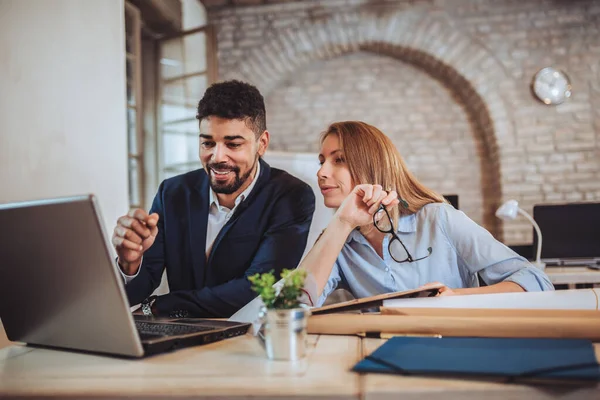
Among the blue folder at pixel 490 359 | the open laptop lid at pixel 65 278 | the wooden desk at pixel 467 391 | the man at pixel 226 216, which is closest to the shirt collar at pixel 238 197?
the man at pixel 226 216

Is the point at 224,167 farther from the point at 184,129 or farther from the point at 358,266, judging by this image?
the point at 184,129

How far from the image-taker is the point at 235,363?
2.32 ft

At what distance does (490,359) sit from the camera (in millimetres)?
627

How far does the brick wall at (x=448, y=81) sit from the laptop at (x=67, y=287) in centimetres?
410

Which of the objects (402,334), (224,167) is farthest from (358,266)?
(402,334)

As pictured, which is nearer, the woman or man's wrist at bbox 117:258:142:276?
man's wrist at bbox 117:258:142:276

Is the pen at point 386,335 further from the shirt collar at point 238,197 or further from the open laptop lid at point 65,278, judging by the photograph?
the shirt collar at point 238,197

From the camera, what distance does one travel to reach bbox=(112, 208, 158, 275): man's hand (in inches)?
38.1

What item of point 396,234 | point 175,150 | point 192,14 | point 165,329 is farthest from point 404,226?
point 192,14

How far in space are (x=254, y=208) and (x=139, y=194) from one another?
3.12 m

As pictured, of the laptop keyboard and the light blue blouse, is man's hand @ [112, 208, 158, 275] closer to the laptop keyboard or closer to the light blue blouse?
the laptop keyboard

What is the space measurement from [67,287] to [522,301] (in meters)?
0.77

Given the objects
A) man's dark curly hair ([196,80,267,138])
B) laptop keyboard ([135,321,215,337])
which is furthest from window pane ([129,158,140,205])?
laptop keyboard ([135,321,215,337])

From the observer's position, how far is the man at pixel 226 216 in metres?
1.57
